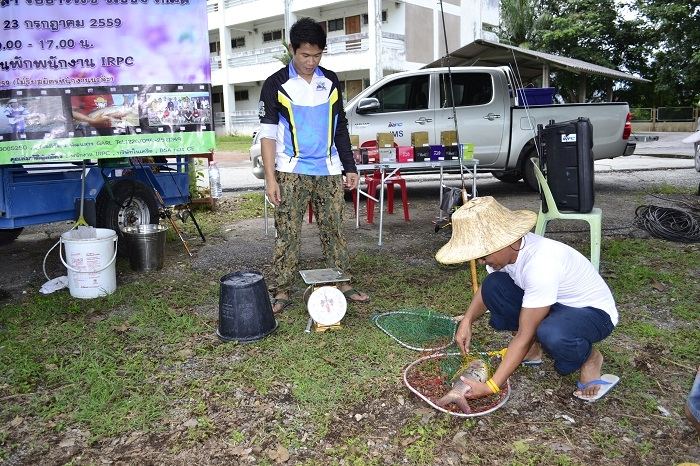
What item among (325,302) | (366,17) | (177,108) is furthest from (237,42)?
(325,302)

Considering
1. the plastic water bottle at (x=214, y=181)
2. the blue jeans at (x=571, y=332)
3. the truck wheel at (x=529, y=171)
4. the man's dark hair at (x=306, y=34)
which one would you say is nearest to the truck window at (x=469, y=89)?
the truck wheel at (x=529, y=171)

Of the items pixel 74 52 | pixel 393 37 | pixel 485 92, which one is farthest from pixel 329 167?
pixel 393 37

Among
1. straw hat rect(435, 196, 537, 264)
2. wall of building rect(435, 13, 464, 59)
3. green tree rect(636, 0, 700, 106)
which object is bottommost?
straw hat rect(435, 196, 537, 264)

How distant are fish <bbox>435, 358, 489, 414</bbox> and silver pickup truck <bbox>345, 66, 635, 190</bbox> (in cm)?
568

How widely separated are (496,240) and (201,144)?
3.13m

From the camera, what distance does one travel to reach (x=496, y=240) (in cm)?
230

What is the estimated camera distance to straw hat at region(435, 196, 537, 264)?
229cm

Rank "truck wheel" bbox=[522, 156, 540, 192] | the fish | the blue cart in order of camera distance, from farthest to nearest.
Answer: "truck wheel" bbox=[522, 156, 540, 192]
the blue cart
the fish

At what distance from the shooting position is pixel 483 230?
7.64 ft

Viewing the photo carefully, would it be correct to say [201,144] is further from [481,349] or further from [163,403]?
[481,349]

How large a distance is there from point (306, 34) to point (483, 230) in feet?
5.64

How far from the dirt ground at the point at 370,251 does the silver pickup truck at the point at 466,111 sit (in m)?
0.90

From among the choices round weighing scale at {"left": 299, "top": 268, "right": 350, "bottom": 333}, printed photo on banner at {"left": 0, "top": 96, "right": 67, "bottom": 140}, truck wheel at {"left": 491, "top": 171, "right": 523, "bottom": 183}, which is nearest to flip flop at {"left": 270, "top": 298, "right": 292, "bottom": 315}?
round weighing scale at {"left": 299, "top": 268, "right": 350, "bottom": 333}

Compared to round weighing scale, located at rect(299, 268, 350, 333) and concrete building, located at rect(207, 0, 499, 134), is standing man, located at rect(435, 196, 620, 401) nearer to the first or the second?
round weighing scale, located at rect(299, 268, 350, 333)
